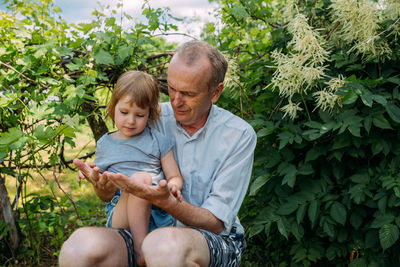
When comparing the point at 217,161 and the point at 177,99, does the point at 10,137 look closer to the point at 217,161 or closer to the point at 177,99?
the point at 177,99

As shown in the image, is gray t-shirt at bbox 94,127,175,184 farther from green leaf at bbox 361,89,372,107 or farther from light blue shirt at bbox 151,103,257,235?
green leaf at bbox 361,89,372,107

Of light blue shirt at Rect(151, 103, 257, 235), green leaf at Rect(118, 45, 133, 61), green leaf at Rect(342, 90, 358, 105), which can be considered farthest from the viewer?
green leaf at Rect(118, 45, 133, 61)

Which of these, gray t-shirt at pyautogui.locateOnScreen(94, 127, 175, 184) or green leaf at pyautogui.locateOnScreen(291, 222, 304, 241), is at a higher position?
gray t-shirt at pyautogui.locateOnScreen(94, 127, 175, 184)

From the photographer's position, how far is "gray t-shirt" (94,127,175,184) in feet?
6.24

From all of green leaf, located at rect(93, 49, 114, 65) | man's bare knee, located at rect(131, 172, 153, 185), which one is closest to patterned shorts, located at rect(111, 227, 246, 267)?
man's bare knee, located at rect(131, 172, 153, 185)

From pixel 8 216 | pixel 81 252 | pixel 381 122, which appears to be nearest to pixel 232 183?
pixel 81 252

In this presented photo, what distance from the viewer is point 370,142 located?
2.15 m

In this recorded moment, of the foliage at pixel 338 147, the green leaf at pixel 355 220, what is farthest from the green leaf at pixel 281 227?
the green leaf at pixel 355 220

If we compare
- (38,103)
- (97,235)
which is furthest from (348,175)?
(38,103)

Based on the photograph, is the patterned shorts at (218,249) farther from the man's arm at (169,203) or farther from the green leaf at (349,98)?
the green leaf at (349,98)

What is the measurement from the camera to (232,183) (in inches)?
73.8

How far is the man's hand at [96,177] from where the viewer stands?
163 centimetres

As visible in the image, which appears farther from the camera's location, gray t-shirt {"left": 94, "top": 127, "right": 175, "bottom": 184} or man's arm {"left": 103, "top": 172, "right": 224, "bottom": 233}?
gray t-shirt {"left": 94, "top": 127, "right": 175, "bottom": 184}

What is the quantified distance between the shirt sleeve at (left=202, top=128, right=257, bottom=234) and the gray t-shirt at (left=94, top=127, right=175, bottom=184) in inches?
11.7
